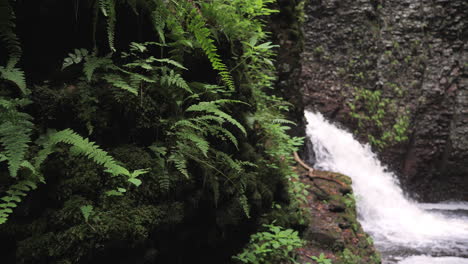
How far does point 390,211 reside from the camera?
10.7 m

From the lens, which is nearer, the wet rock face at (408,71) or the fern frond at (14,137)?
the fern frond at (14,137)

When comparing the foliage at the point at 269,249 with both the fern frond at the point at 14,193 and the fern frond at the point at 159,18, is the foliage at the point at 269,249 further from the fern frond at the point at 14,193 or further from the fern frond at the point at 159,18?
the fern frond at the point at 159,18

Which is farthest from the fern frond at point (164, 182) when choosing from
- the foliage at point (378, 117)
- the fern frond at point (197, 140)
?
the foliage at point (378, 117)

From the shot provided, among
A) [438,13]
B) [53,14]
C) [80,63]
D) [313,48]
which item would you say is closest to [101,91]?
[80,63]

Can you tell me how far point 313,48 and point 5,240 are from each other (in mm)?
15834

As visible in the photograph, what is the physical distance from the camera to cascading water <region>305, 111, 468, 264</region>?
7.40 metres

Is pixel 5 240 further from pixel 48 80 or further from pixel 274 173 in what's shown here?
pixel 274 173

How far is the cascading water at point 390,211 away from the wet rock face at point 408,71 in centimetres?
114

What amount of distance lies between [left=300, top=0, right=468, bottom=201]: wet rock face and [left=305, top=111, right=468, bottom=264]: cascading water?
1137 millimetres

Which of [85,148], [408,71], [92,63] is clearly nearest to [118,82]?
[92,63]

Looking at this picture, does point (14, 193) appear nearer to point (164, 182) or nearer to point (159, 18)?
point (164, 182)

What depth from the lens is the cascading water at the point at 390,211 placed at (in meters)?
7.40

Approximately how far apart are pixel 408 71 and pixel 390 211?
739cm

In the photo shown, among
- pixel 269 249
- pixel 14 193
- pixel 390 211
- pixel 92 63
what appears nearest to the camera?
pixel 14 193
